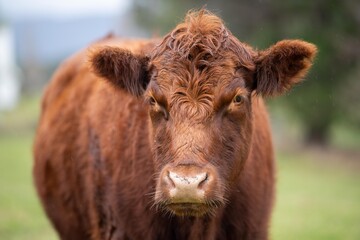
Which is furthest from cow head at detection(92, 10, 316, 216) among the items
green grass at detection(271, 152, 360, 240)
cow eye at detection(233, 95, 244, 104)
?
green grass at detection(271, 152, 360, 240)

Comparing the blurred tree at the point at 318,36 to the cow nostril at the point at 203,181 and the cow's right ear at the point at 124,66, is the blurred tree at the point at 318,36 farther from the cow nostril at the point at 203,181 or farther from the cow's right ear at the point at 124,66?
the cow nostril at the point at 203,181

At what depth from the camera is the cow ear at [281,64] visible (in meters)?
5.45

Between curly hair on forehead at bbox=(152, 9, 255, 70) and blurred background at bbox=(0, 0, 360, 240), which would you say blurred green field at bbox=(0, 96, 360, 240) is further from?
curly hair on forehead at bbox=(152, 9, 255, 70)

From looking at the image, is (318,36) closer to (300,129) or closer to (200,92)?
(300,129)

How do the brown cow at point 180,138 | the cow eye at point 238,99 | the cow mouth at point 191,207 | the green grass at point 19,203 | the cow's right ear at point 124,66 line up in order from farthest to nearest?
the green grass at point 19,203 < the cow's right ear at point 124,66 < the cow eye at point 238,99 < the brown cow at point 180,138 < the cow mouth at point 191,207

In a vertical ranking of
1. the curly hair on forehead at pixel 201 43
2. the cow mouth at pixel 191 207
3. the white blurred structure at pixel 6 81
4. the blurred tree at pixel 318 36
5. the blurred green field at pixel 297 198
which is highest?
the white blurred structure at pixel 6 81

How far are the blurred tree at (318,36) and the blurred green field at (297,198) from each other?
1766mm

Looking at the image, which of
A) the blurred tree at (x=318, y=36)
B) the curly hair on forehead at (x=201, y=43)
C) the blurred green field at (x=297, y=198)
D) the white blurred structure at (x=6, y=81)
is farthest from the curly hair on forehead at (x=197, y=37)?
the white blurred structure at (x=6, y=81)

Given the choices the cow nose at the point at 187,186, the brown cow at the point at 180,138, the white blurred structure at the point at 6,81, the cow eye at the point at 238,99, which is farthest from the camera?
the white blurred structure at the point at 6,81

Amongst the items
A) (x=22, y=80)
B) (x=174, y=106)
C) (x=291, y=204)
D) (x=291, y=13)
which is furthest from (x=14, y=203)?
(x=22, y=80)

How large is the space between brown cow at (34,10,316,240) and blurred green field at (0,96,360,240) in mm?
4032

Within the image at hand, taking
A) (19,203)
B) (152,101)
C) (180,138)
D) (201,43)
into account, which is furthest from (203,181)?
(19,203)

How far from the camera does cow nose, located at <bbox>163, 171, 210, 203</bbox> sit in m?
4.66

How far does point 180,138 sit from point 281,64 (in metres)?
1.09
